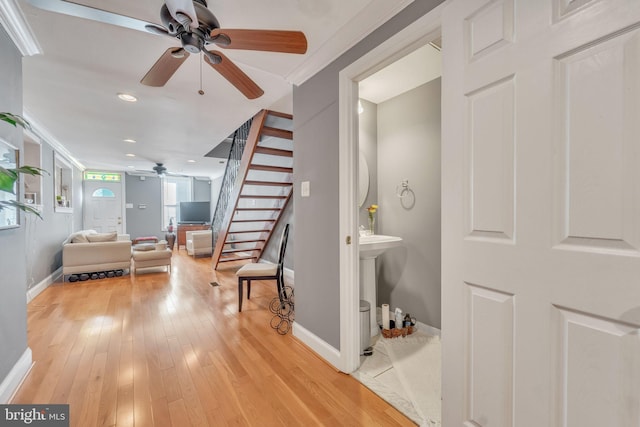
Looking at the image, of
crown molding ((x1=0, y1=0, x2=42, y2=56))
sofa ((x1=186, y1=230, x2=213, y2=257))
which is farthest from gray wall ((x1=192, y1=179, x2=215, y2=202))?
crown molding ((x1=0, y1=0, x2=42, y2=56))

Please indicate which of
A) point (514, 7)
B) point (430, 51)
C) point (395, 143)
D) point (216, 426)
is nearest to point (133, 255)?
point (216, 426)

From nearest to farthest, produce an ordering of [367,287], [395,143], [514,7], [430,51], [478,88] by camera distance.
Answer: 1. [514,7]
2. [478,88]
3. [430,51]
4. [367,287]
5. [395,143]

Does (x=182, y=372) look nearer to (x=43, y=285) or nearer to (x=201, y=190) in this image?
(x=43, y=285)

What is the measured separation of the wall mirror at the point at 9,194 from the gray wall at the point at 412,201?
2.88 m

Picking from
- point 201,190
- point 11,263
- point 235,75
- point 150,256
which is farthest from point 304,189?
point 201,190

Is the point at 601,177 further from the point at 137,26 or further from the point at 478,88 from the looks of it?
the point at 137,26

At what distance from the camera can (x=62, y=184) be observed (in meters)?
5.50

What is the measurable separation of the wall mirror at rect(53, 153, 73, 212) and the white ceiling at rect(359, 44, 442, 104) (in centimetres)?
575

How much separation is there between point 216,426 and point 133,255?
435 centimetres

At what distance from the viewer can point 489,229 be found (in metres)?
1.01

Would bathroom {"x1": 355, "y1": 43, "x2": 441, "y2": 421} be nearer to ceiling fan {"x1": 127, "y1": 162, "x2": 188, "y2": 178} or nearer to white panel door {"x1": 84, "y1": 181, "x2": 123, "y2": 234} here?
ceiling fan {"x1": 127, "y1": 162, "x2": 188, "y2": 178}

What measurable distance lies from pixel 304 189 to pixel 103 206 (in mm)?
8470

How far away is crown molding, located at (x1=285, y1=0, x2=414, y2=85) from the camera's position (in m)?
Result: 1.47

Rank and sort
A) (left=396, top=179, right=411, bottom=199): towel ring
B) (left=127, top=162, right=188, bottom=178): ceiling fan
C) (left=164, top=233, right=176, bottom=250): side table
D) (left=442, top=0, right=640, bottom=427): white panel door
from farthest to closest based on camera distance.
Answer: (left=164, top=233, right=176, bottom=250): side table → (left=127, top=162, right=188, bottom=178): ceiling fan → (left=396, top=179, right=411, bottom=199): towel ring → (left=442, top=0, right=640, bottom=427): white panel door
